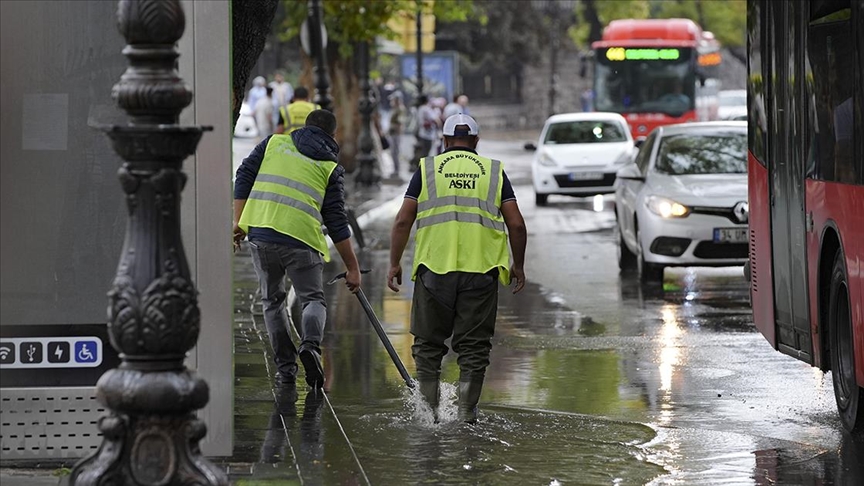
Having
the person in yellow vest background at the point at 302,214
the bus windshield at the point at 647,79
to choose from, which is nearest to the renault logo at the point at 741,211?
the person in yellow vest background at the point at 302,214

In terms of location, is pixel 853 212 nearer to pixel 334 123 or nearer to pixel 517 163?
pixel 334 123

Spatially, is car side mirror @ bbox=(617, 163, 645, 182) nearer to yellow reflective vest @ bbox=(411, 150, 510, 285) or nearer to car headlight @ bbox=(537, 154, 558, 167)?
yellow reflective vest @ bbox=(411, 150, 510, 285)

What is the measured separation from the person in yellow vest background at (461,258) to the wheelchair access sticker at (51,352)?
2081 millimetres

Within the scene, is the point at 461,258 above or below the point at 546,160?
below

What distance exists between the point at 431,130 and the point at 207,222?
34605 millimetres

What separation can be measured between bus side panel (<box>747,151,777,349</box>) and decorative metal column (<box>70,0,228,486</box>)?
5817mm

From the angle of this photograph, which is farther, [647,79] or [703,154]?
[647,79]

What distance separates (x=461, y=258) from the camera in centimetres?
970

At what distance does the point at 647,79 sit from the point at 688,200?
25622 millimetres

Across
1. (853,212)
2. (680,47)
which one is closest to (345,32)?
(680,47)

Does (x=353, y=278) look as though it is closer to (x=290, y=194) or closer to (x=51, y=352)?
(x=290, y=194)

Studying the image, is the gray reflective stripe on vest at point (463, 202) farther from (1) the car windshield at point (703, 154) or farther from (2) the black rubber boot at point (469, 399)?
(1) the car windshield at point (703, 154)

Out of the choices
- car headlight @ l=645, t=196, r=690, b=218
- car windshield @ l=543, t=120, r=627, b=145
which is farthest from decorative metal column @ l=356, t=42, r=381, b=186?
car headlight @ l=645, t=196, r=690, b=218

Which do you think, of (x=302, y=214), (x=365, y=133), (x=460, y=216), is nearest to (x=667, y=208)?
(x=302, y=214)
